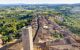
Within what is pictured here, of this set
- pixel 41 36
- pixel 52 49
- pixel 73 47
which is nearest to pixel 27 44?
pixel 52 49

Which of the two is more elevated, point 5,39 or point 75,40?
point 75,40

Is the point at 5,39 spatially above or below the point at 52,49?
below

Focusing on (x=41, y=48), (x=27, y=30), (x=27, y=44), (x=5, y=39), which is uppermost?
(x=27, y=30)

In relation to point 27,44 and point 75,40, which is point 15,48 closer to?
point 27,44

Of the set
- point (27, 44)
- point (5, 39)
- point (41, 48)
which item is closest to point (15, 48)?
point (41, 48)

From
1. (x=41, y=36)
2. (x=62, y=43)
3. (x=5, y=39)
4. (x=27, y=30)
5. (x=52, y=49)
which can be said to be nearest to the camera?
(x=27, y=30)

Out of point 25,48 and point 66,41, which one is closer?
point 25,48

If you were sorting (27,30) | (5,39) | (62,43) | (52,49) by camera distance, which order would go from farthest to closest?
Answer: (5,39), (62,43), (52,49), (27,30)

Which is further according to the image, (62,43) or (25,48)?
(62,43)

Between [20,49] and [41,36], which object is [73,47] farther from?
[41,36]
